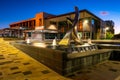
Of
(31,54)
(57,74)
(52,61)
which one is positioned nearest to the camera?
(57,74)

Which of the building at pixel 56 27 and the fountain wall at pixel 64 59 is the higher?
the building at pixel 56 27

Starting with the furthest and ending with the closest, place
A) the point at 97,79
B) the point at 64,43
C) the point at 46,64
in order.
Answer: the point at 64,43 < the point at 46,64 < the point at 97,79

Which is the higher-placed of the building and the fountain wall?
the building

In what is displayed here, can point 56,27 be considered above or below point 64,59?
above

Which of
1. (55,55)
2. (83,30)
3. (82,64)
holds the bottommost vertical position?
(82,64)

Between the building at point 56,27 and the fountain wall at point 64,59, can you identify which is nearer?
the fountain wall at point 64,59

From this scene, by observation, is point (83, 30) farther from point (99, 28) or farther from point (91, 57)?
point (91, 57)

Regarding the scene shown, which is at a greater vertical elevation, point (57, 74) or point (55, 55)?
point (55, 55)

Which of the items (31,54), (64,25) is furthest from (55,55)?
(64,25)

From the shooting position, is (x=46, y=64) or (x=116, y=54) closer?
(x=46, y=64)

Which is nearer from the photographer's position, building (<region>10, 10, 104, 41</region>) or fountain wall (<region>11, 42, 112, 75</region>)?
fountain wall (<region>11, 42, 112, 75</region>)

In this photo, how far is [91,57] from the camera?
5008 millimetres

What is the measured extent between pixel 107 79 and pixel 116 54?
358 cm

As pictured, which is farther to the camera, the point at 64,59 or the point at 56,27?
the point at 56,27
